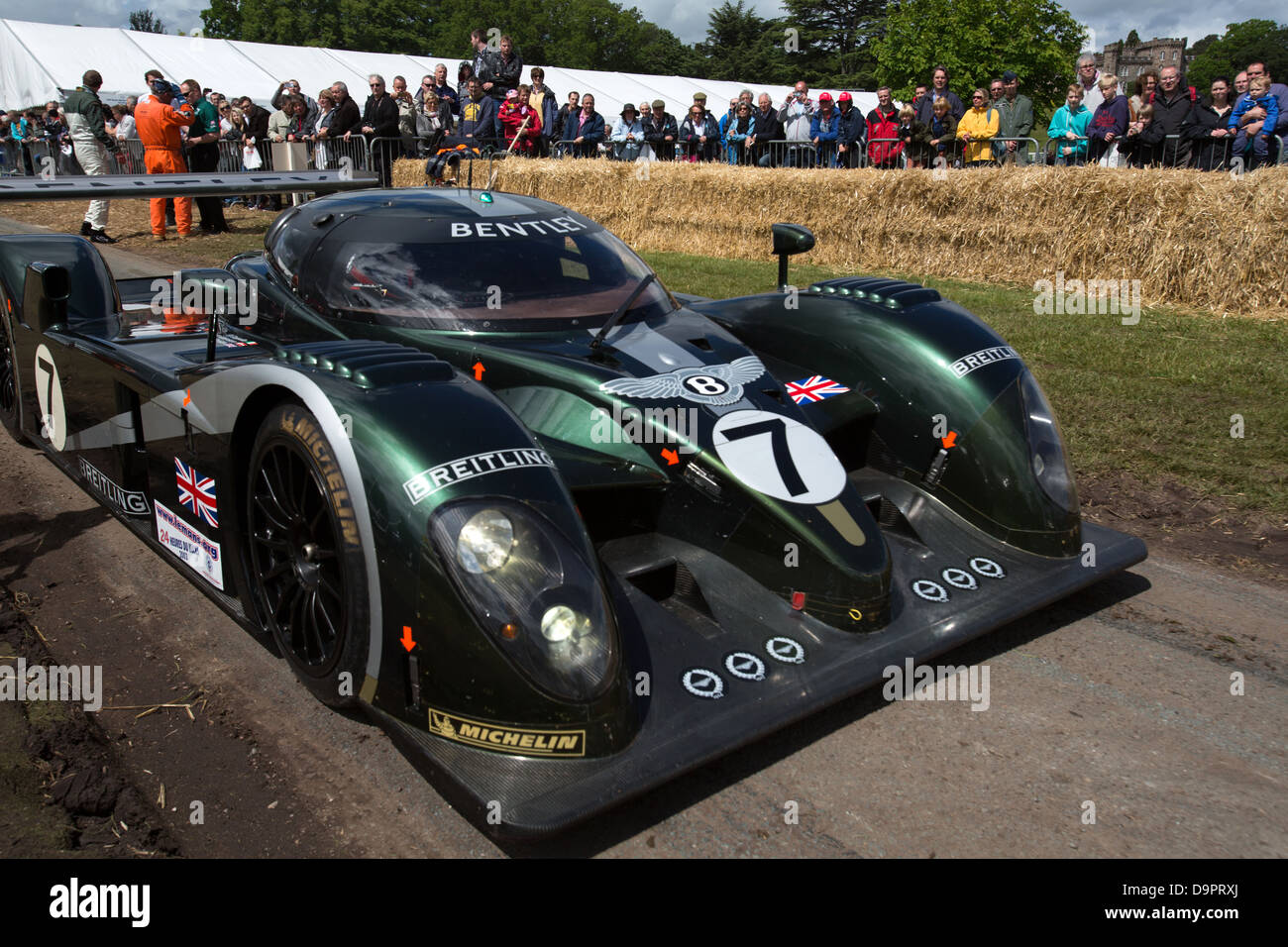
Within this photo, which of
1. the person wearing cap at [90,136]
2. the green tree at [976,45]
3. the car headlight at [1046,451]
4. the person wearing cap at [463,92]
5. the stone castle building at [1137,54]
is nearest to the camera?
the car headlight at [1046,451]

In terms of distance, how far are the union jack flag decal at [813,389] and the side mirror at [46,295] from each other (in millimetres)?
3660

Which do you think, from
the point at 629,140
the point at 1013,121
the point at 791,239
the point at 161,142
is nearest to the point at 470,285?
the point at 791,239

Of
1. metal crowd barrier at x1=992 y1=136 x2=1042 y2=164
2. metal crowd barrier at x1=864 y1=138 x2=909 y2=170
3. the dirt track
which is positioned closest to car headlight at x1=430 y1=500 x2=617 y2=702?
the dirt track

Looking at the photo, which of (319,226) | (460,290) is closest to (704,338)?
(460,290)

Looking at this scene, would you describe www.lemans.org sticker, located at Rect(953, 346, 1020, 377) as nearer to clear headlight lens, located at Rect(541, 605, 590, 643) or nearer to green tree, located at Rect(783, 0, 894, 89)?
clear headlight lens, located at Rect(541, 605, 590, 643)

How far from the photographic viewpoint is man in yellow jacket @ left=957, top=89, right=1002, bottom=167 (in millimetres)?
14164

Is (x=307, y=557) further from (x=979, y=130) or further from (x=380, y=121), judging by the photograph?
(x=380, y=121)

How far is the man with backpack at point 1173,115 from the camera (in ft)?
39.4

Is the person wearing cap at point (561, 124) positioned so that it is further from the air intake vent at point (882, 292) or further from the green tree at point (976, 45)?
the green tree at point (976, 45)

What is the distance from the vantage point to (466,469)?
9.64 feet

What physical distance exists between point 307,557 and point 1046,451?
9.59ft

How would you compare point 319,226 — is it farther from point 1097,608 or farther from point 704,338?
point 1097,608

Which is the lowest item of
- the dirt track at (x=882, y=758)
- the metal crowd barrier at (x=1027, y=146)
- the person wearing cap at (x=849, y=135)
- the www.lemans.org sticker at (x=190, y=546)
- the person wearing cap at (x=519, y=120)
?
the dirt track at (x=882, y=758)

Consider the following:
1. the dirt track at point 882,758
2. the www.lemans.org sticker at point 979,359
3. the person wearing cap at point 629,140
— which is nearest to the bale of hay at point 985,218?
the person wearing cap at point 629,140
